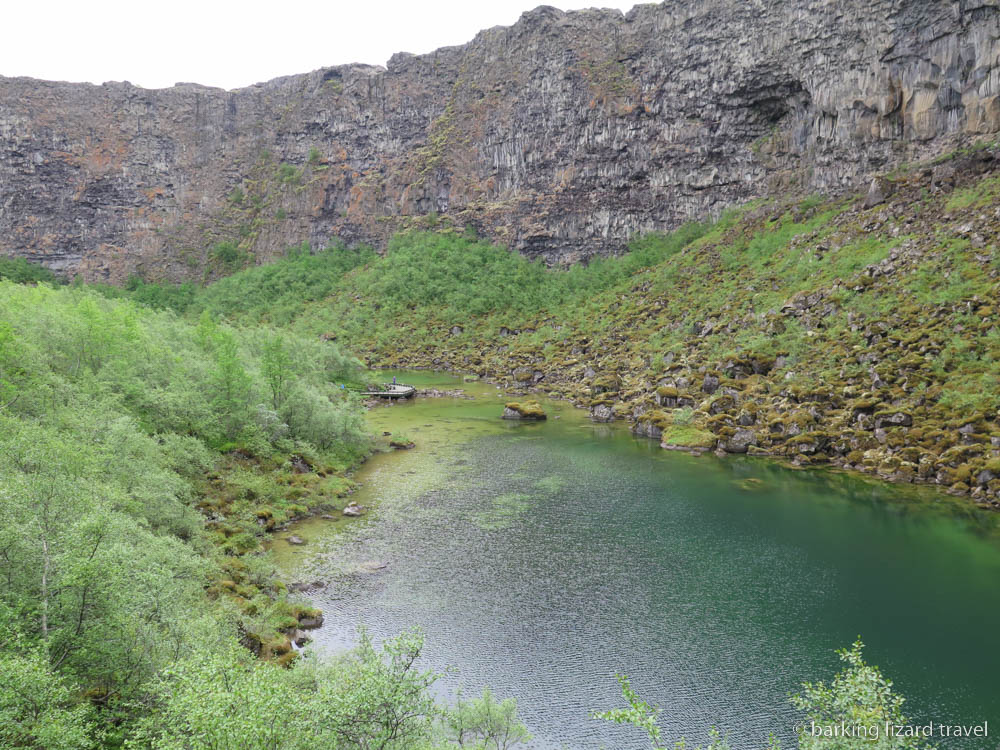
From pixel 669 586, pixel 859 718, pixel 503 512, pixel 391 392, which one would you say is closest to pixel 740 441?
pixel 503 512

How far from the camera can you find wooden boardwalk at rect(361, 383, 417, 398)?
67.1 meters

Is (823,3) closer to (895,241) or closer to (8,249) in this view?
(895,241)

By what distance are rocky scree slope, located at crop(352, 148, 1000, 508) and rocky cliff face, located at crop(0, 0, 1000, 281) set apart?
10.4 meters

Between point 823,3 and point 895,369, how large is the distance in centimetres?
5852

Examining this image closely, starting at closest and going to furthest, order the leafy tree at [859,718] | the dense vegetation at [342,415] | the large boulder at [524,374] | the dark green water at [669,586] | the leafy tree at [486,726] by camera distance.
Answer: the leafy tree at [859,718] → the dense vegetation at [342,415] → the leafy tree at [486,726] → the dark green water at [669,586] → the large boulder at [524,374]

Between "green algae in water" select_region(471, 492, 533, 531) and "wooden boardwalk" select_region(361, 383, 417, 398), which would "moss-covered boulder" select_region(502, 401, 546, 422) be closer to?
"wooden boardwalk" select_region(361, 383, 417, 398)

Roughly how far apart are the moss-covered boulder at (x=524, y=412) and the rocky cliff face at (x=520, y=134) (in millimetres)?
46806

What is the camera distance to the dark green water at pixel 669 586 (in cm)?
1739

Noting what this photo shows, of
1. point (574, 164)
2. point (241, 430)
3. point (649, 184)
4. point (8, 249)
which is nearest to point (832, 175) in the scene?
point (649, 184)

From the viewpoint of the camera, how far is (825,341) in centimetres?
4744

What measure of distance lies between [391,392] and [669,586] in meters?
47.4

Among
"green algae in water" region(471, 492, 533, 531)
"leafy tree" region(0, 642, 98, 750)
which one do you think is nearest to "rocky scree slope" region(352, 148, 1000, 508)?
"green algae in water" region(471, 492, 533, 531)

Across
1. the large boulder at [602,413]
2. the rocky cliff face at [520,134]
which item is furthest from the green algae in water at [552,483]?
the rocky cliff face at [520,134]

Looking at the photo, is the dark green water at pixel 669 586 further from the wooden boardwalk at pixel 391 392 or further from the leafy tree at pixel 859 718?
the wooden boardwalk at pixel 391 392
